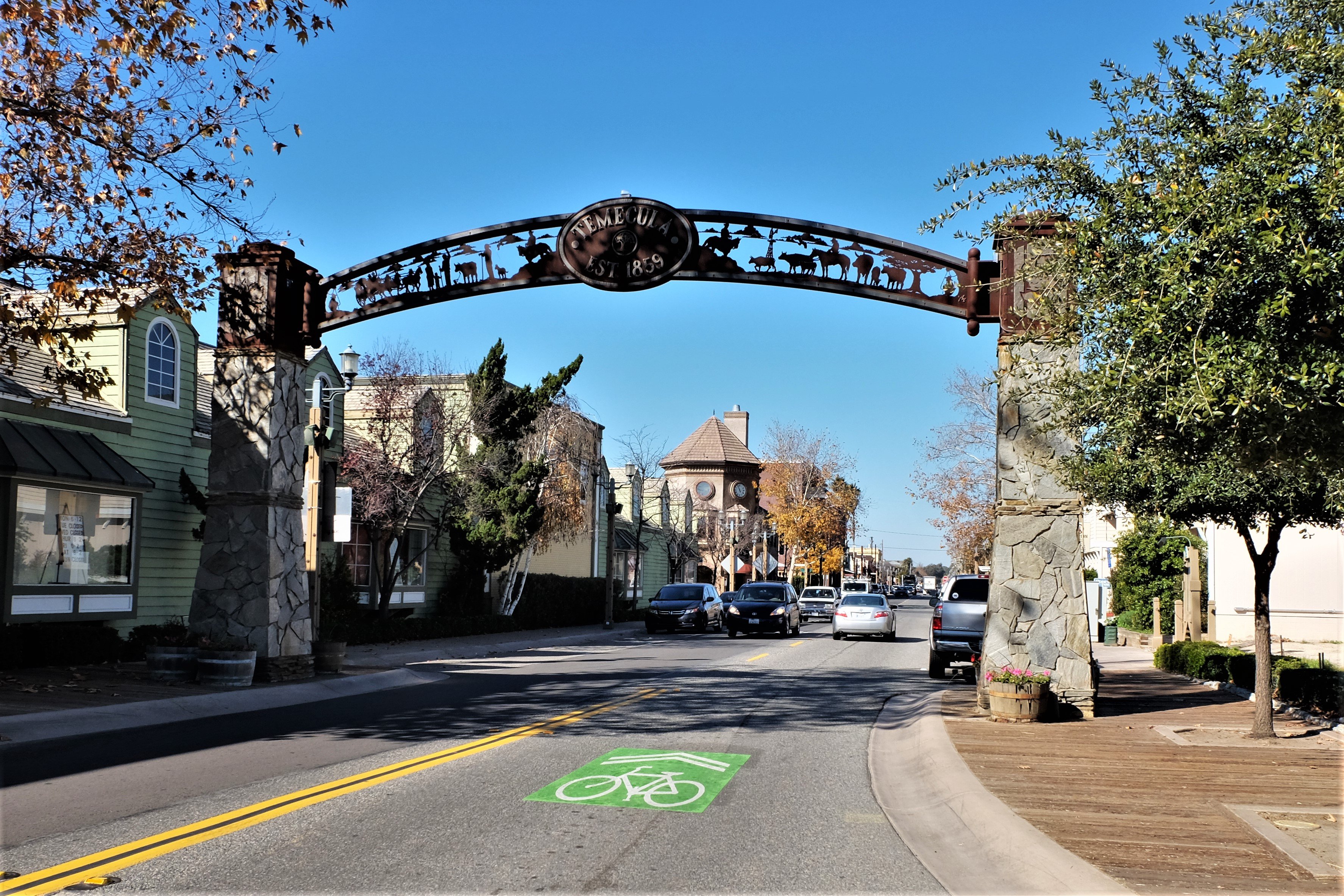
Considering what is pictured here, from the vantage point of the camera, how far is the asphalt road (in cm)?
599

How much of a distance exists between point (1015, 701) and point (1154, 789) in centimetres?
373

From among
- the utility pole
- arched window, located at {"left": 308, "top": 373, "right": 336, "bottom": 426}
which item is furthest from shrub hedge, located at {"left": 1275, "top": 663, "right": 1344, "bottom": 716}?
the utility pole

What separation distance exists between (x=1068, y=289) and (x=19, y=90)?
1095 centimetres

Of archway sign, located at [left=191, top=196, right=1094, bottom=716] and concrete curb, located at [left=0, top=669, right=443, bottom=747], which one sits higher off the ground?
archway sign, located at [left=191, top=196, right=1094, bottom=716]

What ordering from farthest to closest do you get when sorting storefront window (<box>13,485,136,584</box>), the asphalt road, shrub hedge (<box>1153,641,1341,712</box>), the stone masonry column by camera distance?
storefront window (<box>13,485,136,584</box>) < shrub hedge (<box>1153,641,1341,712</box>) < the stone masonry column < the asphalt road

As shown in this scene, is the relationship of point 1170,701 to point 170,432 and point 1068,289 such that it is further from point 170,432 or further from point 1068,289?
point 170,432

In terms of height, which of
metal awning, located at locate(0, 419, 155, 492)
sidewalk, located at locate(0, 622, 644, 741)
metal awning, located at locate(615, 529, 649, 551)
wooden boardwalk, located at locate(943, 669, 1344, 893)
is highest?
metal awning, located at locate(0, 419, 155, 492)

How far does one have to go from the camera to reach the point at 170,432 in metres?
22.4

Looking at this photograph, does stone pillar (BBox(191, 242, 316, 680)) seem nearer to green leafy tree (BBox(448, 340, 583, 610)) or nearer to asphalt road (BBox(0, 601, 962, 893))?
asphalt road (BBox(0, 601, 962, 893))

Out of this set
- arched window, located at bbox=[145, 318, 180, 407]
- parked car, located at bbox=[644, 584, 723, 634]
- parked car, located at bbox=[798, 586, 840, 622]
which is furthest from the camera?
parked car, located at bbox=[798, 586, 840, 622]

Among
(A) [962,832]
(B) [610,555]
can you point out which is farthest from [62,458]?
(B) [610,555]

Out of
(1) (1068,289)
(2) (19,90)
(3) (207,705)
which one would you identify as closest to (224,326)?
(2) (19,90)

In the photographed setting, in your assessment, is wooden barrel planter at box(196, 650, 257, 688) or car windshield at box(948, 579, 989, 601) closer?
wooden barrel planter at box(196, 650, 257, 688)

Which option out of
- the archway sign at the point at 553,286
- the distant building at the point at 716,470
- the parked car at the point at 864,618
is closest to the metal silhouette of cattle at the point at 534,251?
the archway sign at the point at 553,286
